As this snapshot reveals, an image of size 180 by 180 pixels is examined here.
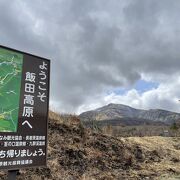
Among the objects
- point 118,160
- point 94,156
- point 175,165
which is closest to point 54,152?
point 94,156

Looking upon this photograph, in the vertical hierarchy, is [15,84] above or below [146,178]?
above

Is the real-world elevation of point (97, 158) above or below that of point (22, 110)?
below

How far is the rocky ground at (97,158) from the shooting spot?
8617mm

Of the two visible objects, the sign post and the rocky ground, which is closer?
the sign post

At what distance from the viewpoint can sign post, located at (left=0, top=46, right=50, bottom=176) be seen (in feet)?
17.5

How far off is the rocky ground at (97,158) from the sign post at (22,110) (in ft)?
7.78

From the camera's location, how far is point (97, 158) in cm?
1012

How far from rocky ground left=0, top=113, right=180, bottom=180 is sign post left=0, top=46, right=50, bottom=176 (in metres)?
2.37

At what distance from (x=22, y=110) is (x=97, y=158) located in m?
5.12

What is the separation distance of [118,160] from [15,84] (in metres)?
6.06

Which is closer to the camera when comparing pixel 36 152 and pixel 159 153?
pixel 36 152

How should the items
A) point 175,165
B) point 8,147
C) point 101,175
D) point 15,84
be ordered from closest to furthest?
point 8,147, point 15,84, point 101,175, point 175,165

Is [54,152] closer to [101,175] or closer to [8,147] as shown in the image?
[101,175]

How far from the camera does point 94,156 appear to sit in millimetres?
10188
